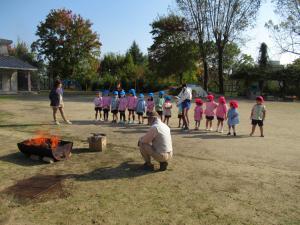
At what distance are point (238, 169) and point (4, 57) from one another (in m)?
35.4

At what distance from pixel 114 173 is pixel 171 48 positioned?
3112 cm

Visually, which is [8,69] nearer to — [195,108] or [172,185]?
[195,108]

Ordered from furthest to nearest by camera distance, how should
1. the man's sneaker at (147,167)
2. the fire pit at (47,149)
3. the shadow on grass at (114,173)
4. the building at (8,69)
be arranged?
the building at (8,69) → the fire pit at (47,149) → the man's sneaker at (147,167) → the shadow on grass at (114,173)

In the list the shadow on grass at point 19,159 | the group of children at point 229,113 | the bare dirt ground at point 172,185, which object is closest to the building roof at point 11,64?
the bare dirt ground at point 172,185

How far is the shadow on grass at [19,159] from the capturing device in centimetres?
789

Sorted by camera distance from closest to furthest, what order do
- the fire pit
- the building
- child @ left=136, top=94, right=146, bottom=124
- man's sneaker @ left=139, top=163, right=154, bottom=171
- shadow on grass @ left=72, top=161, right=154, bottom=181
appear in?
1. shadow on grass @ left=72, top=161, right=154, bottom=181
2. man's sneaker @ left=139, top=163, right=154, bottom=171
3. the fire pit
4. child @ left=136, top=94, right=146, bottom=124
5. the building

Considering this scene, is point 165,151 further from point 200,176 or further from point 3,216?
point 3,216

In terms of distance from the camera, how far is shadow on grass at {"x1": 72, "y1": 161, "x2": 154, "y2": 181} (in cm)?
690

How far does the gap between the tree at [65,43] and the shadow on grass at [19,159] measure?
35632mm

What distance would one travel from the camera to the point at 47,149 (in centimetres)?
783

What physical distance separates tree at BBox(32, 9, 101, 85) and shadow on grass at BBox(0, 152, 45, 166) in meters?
35.6

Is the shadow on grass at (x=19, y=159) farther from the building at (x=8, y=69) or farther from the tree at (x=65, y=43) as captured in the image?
the tree at (x=65, y=43)

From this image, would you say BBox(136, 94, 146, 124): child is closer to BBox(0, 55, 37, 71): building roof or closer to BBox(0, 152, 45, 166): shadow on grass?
BBox(0, 152, 45, 166): shadow on grass

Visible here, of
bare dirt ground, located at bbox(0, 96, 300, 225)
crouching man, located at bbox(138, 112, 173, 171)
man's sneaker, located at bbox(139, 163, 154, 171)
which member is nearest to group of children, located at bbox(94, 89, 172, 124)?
bare dirt ground, located at bbox(0, 96, 300, 225)
